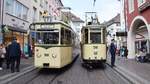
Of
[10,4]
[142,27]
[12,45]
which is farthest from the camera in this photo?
[142,27]

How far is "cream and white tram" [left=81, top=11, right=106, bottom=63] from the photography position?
75.7ft

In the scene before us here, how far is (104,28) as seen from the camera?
2350 cm

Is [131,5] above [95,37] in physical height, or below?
above

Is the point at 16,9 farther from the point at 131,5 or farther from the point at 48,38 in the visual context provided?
the point at 48,38

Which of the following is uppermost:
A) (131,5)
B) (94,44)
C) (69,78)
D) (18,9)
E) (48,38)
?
(131,5)

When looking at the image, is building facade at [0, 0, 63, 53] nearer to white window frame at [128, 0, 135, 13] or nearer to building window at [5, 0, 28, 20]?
building window at [5, 0, 28, 20]

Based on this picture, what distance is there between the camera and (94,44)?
912 inches

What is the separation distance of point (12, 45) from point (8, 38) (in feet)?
38.8

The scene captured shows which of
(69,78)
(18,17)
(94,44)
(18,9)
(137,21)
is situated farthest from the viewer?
(18,9)

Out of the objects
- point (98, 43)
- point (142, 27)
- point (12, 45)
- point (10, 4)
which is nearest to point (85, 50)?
point (98, 43)

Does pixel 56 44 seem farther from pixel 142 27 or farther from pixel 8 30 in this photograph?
pixel 142 27

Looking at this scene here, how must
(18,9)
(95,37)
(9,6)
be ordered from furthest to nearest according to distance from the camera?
1. (18,9)
2. (9,6)
3. (95,37)

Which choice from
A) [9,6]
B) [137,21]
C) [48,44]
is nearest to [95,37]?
[48,44]

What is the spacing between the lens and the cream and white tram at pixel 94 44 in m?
23.1
